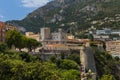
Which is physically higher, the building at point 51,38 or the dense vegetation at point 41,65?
the building at point 51,38

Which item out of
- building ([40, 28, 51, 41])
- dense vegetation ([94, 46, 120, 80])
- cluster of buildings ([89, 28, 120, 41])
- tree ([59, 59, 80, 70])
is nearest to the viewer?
tree ([59, 59, 80, 70])

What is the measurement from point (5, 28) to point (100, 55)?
1630 centimetres

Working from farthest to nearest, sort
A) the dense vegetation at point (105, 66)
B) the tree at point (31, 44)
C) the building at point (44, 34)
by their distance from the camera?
1. the building at point (44, 34)
2. the dense vegetation at point (105, 66)
3. the tree at point (31, 44)

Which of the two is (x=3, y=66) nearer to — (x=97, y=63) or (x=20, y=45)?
(x=20, y=45)

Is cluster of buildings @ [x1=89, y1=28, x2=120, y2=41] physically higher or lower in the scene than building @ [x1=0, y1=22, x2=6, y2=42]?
higher

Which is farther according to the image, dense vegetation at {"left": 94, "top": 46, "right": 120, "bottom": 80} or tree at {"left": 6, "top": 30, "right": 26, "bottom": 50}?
dense vegetation at {"left": 94, "top": 46, "right": 120, "bottom": 80}

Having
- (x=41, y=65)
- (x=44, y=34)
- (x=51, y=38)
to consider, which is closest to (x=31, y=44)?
(x=44, y=34)

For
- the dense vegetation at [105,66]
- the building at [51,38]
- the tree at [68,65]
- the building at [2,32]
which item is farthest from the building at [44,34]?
the tree at [68,65]

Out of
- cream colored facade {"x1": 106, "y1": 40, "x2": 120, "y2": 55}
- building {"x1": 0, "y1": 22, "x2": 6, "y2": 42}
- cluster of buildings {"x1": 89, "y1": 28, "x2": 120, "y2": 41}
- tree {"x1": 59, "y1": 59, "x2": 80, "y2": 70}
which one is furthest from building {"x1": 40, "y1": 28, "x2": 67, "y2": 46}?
cluster of buildings {"x1": 89, "y1": 28, "x2": 120, "y2": 41}

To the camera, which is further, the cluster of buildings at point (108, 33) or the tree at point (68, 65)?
the cluster of buildings at point (108, 33)

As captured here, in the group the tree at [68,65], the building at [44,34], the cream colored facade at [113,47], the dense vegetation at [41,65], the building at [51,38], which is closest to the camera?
the dense vegetation at [41,65]

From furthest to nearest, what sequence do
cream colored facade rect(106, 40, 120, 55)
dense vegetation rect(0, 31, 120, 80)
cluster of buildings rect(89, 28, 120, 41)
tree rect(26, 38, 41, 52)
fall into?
cluster of buildings rect(89, 28, 120, 41) < cream colored facade rect(106, 40, 120, 55) < tree rect(26, 38, 41, 52) < dense vegetation rect(0, 31, 120, 80)

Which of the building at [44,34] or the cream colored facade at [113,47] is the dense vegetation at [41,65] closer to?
the building at [44,34]

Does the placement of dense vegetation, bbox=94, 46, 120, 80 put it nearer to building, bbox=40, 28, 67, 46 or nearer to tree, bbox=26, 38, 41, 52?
building, bbox=40, 28, 67, 46
